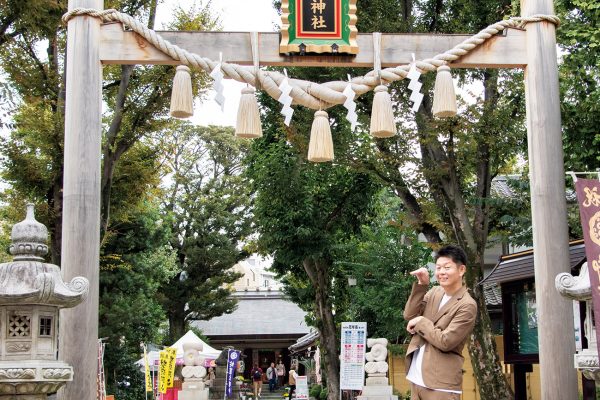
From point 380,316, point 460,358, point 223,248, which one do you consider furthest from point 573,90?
point 223,248

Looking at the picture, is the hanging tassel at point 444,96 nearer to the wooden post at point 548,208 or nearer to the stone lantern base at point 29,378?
the wooden post at point 548,208

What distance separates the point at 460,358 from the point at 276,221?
57.7 ft

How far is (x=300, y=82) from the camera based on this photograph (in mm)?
8414

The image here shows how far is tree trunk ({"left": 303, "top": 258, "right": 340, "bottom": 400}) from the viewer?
24.4 m

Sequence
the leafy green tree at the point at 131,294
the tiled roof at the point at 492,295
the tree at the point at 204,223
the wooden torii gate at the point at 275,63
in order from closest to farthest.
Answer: the wooden torii gate at the point at 275,63
the tiled roof at the point at 492,295
the leafy green tree at the point at 131,294
the tree at the point at 204,223

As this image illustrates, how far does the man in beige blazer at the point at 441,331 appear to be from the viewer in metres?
4.81

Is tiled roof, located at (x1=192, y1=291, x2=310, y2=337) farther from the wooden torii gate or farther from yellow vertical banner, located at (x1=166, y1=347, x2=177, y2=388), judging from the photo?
the wooden torii gate

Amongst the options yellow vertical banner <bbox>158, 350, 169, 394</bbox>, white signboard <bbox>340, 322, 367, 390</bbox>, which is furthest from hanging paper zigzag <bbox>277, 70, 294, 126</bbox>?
yellow vertical banner <bbox>158, 350, 169, 394</bbox>

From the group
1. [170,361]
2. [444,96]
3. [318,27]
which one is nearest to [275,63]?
[318,27]

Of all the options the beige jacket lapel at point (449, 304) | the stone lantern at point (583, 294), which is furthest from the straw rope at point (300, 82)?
the beige jacket lapel at point (449, 304)

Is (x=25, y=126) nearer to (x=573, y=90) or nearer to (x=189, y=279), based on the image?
(x=573, y=90)

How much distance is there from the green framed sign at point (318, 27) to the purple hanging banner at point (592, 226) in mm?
3002

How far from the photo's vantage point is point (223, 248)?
3378 centimetres

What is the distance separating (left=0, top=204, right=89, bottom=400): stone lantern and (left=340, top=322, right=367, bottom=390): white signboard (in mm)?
11136
